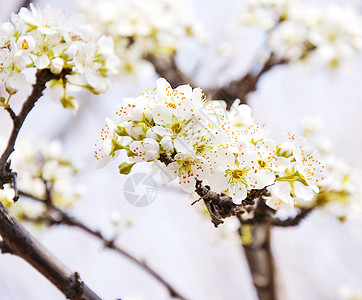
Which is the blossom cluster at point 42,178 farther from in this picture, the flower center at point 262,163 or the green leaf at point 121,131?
the flower center at point 262,163

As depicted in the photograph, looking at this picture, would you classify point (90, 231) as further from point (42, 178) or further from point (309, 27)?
point (309, 27)

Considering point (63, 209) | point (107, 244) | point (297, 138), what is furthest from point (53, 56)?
point (63, 209)

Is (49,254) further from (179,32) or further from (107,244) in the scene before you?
(179,32)

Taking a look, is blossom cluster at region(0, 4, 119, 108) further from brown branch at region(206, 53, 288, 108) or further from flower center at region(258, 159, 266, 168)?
brown branch at region(206, 53, 288, 108)

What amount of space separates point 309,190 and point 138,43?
181 cm

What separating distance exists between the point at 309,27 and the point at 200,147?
1.80m

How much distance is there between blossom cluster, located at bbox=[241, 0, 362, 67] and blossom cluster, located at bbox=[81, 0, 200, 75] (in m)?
0.40

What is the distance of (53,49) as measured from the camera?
36.7 inches

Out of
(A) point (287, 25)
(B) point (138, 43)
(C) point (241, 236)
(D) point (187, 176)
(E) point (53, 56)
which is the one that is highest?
(A) point (287, 25)

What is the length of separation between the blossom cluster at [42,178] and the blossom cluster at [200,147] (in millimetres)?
910

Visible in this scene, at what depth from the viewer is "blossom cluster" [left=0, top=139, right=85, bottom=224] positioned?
64.6 inches

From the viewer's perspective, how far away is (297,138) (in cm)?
86

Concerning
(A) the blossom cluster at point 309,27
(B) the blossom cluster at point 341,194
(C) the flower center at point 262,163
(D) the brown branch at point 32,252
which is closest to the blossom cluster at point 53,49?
(D) the brown branch at point 32,252

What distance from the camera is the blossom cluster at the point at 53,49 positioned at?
906 millimetres
